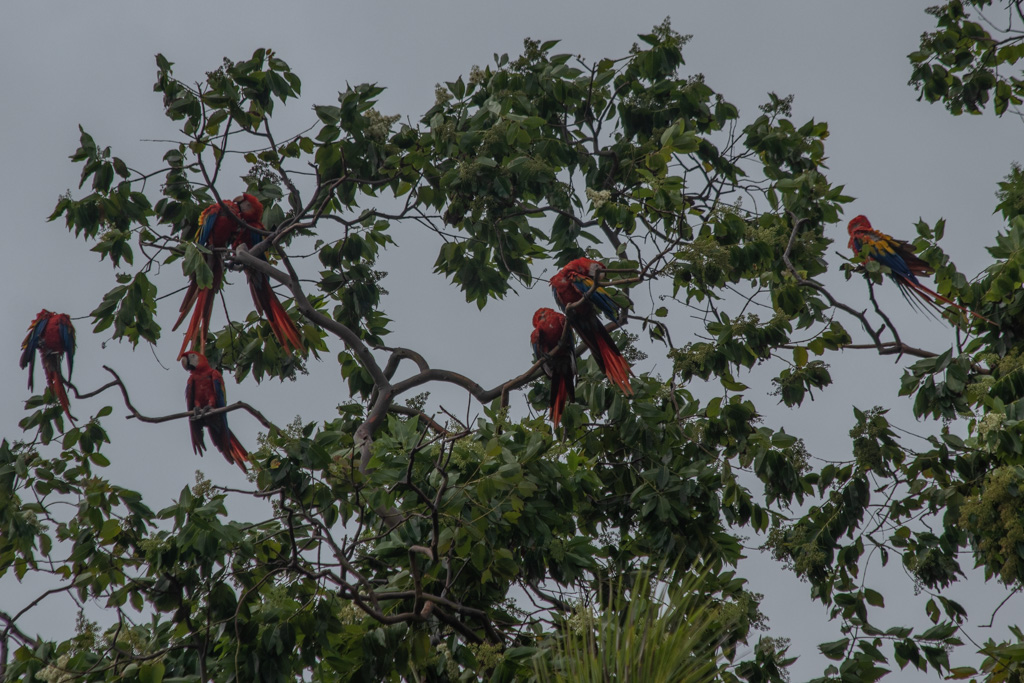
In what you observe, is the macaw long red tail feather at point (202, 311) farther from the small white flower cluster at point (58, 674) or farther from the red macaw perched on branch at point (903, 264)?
the red macaw perched on branch at point (903, 264)

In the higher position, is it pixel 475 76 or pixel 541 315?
pixel 475 76

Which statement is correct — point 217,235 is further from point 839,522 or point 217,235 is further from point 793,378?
point 839,522

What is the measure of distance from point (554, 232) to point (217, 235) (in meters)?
1.67

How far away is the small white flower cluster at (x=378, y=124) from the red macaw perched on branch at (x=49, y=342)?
203 centimetres

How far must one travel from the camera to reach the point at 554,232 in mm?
4199

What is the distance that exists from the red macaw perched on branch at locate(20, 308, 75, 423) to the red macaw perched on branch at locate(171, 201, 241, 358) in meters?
0.72

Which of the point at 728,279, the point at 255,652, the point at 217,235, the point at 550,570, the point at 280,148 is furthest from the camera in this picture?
the point at 217,235

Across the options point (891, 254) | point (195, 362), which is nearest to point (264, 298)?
point (195, 362)

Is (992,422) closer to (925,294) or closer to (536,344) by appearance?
(925,294)

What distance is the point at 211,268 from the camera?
4.08 m

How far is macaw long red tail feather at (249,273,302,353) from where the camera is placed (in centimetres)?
419

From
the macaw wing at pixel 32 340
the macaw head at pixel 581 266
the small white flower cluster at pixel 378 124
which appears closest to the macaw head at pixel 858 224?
the macaw head at pixel 581 266

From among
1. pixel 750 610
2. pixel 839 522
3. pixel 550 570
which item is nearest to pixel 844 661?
pixel 750 610

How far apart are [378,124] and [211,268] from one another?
1.14 metres
